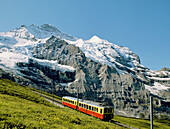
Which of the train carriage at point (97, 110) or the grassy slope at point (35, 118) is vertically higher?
the grassy slope at point (35, 118)

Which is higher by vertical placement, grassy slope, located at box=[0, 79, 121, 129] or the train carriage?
grassy slope, located at box=[0, 79, 121, 129]

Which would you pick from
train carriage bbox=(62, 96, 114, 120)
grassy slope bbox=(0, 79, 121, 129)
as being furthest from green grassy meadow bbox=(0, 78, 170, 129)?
train carriage bbox=(62, 96, 114, 120)

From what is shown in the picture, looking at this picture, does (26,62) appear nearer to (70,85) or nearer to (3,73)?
(3,73)

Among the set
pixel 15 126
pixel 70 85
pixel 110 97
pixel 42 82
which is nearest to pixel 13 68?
pixel 42 82

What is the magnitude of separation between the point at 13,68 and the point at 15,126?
18324 centimetres

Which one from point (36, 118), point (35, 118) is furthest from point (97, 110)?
point (35, 118)

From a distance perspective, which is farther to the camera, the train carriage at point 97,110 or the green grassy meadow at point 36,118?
the train carriage at point 97,110

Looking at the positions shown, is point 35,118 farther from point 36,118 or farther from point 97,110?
point 97,110

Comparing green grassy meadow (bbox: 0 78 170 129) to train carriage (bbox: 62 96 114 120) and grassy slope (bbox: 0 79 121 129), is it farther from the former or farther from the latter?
train carriage (bbox: 62 96 114 120)

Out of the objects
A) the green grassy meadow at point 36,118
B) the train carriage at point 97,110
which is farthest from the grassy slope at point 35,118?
the train carriage at point 97,110

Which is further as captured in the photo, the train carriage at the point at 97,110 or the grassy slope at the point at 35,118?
the train carriage at the point at 97,110

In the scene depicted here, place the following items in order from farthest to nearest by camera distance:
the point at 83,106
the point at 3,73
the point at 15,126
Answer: the point at 3,73 → the point at 83,106 → the point at 15,126

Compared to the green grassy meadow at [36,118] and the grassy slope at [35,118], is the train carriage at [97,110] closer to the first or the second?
the green grassy meadow at [36,118]

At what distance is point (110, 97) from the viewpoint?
192 metres
